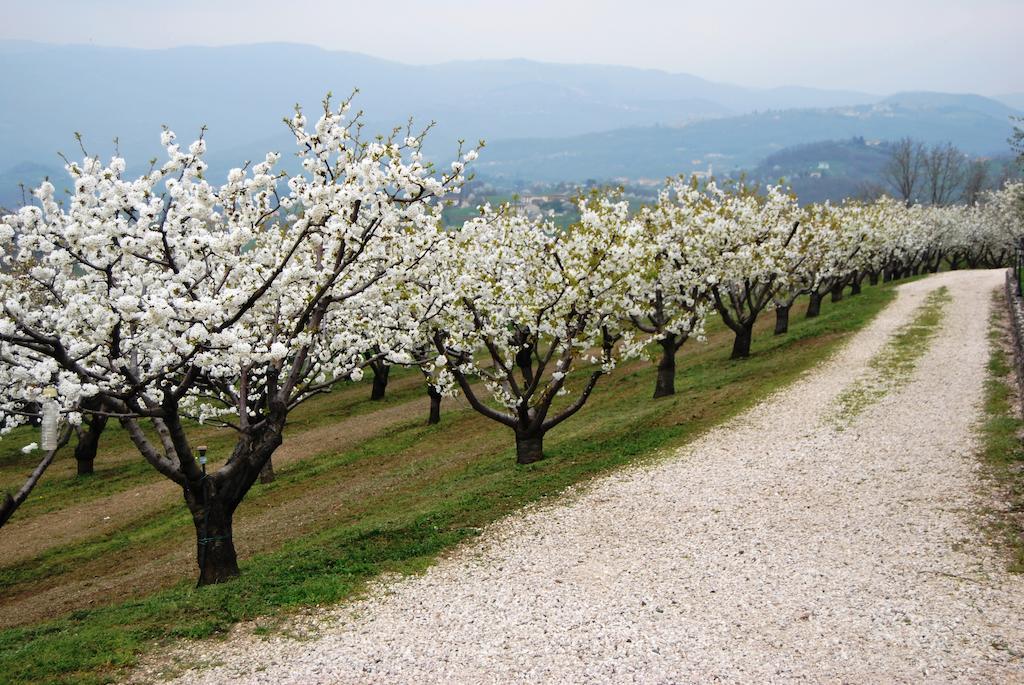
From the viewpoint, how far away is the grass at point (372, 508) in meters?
13.3

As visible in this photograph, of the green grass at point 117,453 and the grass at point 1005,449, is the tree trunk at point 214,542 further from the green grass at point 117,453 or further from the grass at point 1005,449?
the green grass at point 117,453

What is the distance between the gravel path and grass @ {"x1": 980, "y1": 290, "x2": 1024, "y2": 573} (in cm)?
58

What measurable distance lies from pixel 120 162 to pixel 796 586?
14196mm

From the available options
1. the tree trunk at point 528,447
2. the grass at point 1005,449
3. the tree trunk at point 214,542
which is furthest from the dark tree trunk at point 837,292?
the tree trunk at point 214,542

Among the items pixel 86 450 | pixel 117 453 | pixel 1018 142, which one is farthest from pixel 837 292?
pixel 86 450

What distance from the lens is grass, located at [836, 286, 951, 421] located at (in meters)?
26.7

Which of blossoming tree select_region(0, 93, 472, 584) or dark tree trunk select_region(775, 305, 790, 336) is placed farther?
dark tree trunk select_region(775, 305, 790, 336)

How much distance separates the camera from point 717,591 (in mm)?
13602

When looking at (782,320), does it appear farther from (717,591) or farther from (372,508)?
(717,591)

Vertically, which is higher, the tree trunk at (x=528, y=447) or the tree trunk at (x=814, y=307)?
the tree trunk at (x=528, y=447)

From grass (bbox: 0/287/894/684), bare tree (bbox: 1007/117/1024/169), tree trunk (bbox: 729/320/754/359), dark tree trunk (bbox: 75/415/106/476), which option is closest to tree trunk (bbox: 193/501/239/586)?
grass (bbox: 0/287/894/684)

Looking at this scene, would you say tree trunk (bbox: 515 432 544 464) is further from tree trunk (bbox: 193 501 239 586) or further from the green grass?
the green grass

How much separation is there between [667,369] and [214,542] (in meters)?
22.3

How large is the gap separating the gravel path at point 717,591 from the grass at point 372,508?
3.66ft
